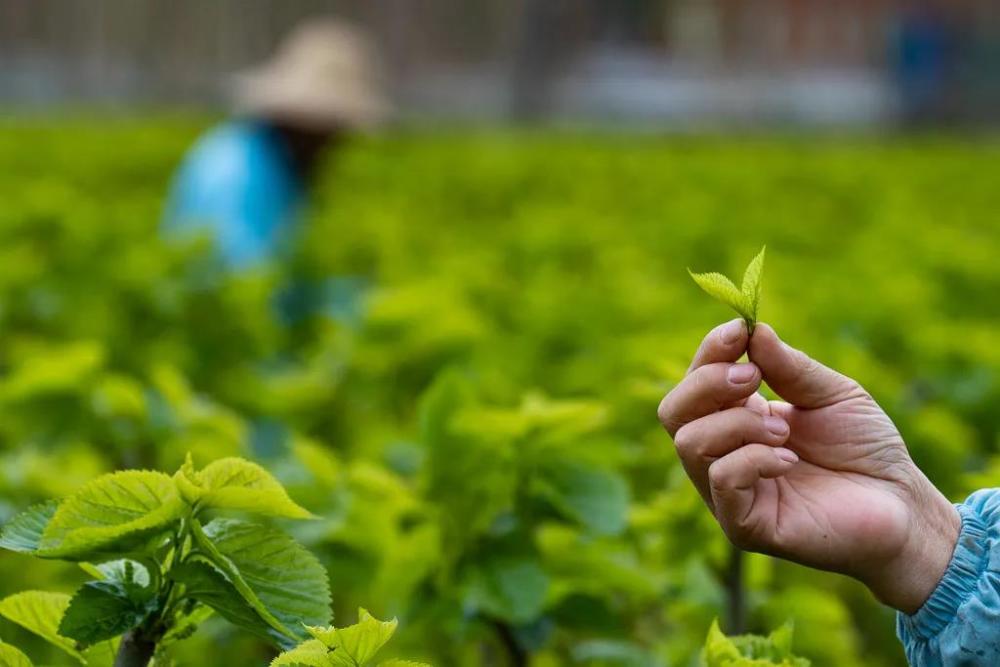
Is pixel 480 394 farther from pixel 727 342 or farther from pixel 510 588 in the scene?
pixel 727 342

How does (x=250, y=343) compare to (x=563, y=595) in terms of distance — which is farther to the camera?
(x=250, y=343)

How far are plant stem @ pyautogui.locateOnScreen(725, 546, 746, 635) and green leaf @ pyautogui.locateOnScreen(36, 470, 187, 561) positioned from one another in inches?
37.9

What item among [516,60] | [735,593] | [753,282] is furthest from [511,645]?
[516,60]

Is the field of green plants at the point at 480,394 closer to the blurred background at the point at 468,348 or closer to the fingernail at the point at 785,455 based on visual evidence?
the blurred background at the point at 468,348

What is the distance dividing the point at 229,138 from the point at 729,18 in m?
30.5

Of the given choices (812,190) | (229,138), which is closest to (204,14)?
(812,190)

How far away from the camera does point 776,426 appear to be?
4.70 ft

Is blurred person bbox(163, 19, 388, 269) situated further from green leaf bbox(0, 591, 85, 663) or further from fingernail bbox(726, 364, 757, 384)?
fingernail bbox(726, 364, 757, 384)

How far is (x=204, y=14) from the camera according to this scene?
32750 millimetres

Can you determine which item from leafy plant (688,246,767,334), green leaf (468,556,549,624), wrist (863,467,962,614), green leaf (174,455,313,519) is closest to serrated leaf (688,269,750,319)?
leafy plant (688,246,767,334)

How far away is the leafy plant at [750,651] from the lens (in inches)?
56.3

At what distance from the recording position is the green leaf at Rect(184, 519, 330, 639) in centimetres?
139

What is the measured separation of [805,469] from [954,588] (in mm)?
169

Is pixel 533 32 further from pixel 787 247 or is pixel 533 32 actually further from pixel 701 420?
pixel 701 420
